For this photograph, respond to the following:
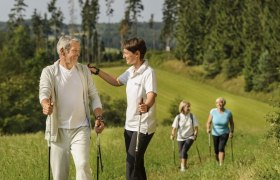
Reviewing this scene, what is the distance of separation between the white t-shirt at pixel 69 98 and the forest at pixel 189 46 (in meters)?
46.3

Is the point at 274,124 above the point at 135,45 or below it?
below

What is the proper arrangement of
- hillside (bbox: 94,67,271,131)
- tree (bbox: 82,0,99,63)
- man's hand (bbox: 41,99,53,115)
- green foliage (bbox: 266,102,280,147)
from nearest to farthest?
man's hand (bbox: 41,99,53,115) < green foliage (bbox: 266,102,280,147) < hillside (bbox: 94,67,271,131) < tree (bbox: 82,0,99,63)

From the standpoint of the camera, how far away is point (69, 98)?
7633 mm

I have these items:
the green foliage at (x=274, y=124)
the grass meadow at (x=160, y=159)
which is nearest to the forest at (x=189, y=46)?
the grass meadow at (x=160, y=159)

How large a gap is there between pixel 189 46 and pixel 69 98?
9809 centimetres

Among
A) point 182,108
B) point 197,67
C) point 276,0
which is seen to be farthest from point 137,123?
point 197,67

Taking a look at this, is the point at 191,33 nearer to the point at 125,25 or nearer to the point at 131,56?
the point at 125,25

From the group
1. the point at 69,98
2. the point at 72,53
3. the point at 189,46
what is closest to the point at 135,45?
the point at 72,53

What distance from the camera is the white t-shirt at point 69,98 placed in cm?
762

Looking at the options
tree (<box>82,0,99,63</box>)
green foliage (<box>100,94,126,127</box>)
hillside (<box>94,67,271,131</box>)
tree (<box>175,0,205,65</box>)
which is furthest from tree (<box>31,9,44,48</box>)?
green foliage (<box>100,94,126,127</box>)

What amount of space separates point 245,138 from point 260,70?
52.3 metres

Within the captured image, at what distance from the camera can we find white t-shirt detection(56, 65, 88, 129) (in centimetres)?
762

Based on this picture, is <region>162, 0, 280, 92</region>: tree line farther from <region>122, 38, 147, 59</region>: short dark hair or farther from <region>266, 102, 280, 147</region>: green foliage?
<region>122, 38, 147, 59</region>: short dark hair

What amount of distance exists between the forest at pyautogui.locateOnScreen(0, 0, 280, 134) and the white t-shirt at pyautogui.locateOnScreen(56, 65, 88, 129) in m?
46.3
